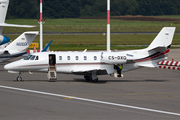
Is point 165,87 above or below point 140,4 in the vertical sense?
below

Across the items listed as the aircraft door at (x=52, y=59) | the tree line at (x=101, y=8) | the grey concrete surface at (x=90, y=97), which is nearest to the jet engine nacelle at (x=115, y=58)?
the grey concrete surface at (x=90, y=97)

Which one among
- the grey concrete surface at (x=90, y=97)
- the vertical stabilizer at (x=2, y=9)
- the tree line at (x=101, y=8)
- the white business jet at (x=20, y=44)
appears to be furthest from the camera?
the tree line at (x=101, y=8)

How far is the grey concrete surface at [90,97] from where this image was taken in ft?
54.3

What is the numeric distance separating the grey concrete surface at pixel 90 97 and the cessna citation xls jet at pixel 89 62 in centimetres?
95

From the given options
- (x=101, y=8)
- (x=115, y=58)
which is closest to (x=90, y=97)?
(x=115, y=58)

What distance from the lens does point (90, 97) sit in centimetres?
2138

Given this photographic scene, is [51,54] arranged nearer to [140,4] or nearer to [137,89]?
[137,89]

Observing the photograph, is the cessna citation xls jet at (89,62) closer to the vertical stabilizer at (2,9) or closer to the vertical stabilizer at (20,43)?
the vertical stabilizer at (2,9)

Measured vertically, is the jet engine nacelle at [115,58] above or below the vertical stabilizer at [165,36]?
below

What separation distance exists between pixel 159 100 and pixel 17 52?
21862mm

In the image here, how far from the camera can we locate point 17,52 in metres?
38.5

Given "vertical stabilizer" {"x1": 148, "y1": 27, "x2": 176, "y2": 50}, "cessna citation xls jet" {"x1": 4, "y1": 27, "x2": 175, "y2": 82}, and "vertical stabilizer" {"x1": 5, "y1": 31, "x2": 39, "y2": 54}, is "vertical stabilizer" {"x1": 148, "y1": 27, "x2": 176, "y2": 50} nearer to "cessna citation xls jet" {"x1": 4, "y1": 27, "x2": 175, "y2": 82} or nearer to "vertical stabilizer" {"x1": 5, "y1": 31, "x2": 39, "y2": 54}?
"cessna citation xls jet" {"x1": 4, "y1": 27, "x2": 175, "y2": 82}

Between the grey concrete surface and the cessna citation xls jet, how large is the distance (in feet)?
3.10

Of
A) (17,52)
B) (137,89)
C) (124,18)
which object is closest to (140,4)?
(124,18)
